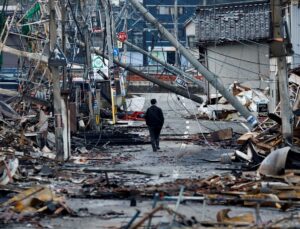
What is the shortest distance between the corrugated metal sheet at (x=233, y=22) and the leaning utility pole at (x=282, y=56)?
26075 millimetres

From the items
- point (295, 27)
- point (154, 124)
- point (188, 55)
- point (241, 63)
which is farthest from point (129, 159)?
point (241, 63)

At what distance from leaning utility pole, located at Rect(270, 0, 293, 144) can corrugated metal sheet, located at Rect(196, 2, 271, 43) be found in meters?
26.1

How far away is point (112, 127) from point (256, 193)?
988 inches

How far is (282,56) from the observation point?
86.0 ft

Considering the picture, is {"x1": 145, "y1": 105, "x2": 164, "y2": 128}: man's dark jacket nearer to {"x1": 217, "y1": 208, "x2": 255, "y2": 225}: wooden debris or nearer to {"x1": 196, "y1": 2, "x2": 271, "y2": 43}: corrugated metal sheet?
{"x1": 217, "y1": 208, "x2": 255, "y2": 225}: wooden debris

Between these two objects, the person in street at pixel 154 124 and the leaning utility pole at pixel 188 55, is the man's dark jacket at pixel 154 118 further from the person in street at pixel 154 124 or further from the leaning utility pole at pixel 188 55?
the leaning utility pole at pixel 188 55

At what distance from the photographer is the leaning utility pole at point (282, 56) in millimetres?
25844

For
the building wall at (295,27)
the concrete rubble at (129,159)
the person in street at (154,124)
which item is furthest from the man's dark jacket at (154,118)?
the building wall at (295,27)

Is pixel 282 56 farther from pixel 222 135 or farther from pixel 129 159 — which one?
pixel 222 135

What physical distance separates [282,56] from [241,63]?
3052 cm

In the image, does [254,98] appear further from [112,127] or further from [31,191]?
[31,191]

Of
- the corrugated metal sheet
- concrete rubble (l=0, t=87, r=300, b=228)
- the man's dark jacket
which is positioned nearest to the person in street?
the man's dark jacket

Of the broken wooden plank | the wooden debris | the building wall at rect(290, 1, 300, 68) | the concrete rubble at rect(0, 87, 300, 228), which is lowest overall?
the broken wooden plank

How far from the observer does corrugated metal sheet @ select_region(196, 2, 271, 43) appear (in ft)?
176
